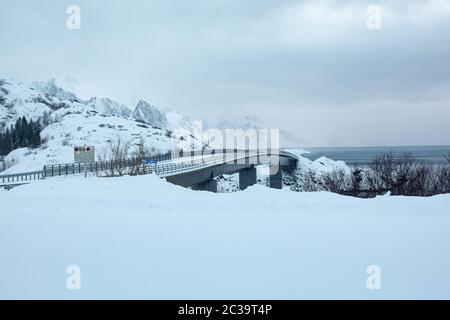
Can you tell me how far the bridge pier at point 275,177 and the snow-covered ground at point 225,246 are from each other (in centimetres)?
6316

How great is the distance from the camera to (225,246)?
833 cm

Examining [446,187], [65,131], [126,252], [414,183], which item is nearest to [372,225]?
[126,252]

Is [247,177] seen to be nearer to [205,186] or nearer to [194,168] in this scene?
[205,186]

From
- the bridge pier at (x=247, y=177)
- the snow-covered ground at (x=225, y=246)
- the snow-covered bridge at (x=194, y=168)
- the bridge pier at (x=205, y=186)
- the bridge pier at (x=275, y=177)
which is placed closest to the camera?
the snow-covered ground at (x=225, y=246)

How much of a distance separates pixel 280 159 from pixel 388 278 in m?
86.6

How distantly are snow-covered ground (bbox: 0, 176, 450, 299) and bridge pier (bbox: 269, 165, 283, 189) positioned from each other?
63159 millimetres

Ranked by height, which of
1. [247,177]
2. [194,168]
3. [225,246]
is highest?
[225,246]

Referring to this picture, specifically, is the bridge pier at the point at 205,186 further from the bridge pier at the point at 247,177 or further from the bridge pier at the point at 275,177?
the bridge pier at the point at 275,177

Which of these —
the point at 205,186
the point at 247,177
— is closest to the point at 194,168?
the point at 205,186

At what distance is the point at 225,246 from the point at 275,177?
72265mm

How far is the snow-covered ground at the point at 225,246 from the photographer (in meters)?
6.28

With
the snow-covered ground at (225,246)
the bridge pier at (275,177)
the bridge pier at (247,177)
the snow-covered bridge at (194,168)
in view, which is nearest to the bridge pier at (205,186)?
the snow-covered bridge at (194,168)
